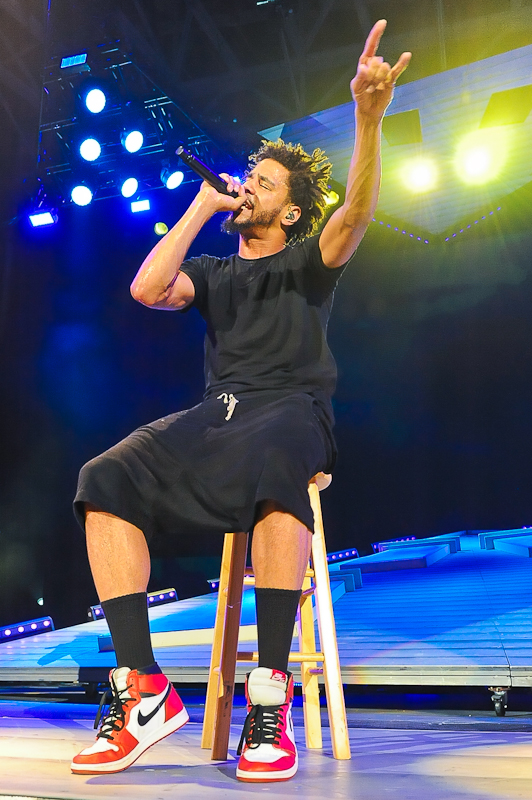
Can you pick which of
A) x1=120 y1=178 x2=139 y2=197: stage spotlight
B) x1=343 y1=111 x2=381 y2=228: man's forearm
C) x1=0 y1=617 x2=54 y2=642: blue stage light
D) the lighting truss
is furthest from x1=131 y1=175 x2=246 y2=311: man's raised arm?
x1=120 y1=178 x2=139 y2=197: stage spotlight

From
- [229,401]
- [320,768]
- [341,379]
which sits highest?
[341,379]

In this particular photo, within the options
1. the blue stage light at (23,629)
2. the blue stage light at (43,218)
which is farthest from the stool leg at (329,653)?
the blue stage light at (43,218)

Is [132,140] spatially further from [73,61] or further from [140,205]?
[140,205]

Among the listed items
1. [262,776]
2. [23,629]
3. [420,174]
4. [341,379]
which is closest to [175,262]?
[262,776]

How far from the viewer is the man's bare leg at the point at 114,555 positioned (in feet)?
4.49

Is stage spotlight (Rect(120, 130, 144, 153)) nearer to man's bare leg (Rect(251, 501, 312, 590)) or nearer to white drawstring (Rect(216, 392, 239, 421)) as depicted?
white drawstring (Rect(216, 392, 239, 421))

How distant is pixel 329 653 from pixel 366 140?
117 cm

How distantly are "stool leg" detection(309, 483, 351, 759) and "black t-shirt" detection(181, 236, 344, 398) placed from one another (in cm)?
29

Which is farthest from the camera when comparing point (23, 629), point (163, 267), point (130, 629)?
point (23, 629)

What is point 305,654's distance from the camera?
5.33 feet

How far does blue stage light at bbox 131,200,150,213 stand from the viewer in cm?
651

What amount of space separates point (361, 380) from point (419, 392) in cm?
71

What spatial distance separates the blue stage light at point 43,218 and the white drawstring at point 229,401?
5.55 metres

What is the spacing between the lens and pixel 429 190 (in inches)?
287
